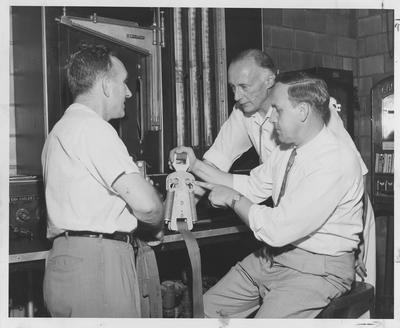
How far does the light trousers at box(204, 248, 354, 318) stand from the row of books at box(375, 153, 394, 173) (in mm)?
1652

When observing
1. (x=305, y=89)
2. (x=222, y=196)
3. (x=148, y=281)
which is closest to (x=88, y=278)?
(x=148, y=281)

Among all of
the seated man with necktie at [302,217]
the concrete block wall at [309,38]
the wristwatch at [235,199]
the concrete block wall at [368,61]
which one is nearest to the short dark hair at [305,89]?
the seated man with necktie at [302,217]

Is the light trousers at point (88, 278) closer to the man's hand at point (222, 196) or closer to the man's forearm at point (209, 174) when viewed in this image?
the man's hand at point (222, 196)

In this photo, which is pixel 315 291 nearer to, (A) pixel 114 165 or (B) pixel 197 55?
(A) pixel 114 165

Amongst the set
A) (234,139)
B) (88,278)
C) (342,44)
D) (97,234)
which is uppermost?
(342,44)

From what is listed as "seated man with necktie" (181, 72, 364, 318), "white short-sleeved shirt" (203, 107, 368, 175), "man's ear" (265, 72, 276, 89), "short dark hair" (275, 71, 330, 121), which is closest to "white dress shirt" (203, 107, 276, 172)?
"white short-sleeved shirt" (203, 107, 368, 175)

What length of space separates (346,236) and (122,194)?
0.89 metres

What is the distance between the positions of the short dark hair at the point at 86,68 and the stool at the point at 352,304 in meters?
1.21

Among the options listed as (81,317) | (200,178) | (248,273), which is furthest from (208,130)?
(81,317)

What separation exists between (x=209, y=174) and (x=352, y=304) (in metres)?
0.88

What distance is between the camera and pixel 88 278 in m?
1.76

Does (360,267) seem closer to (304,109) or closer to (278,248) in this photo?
(278,248)

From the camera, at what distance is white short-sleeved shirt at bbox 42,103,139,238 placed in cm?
173

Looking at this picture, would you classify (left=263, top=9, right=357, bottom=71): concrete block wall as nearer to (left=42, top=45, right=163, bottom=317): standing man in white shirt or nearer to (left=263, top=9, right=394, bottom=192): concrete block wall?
(left=263, top=9, right=394, bottom=192): concrete block wall
